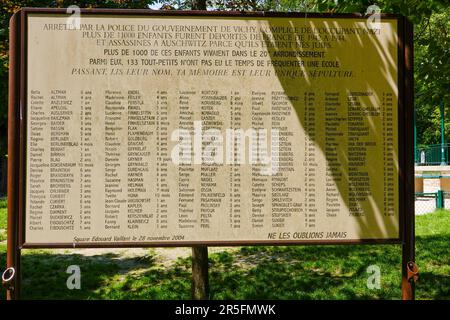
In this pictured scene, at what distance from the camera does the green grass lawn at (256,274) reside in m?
6.27

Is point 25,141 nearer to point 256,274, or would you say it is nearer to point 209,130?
point 209,130

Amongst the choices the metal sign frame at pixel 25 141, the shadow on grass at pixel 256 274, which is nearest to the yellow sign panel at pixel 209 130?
the metal sign frame at pixel 25 141

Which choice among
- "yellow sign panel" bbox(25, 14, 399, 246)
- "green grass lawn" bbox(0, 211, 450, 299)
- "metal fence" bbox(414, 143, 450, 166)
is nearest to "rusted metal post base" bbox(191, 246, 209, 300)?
"green grass lawn" bbox(0, 211, 450, 299)

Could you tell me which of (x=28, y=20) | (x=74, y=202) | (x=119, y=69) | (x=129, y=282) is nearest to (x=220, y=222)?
(x=74, y=202)

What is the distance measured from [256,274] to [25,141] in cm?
478

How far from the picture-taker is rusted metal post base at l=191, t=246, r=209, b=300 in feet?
18.5

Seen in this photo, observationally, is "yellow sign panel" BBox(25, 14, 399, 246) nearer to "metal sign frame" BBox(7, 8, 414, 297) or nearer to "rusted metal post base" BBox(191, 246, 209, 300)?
"metal sign frame" BBox(7, 8, 414, 297)

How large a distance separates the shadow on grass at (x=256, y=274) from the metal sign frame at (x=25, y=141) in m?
2.55

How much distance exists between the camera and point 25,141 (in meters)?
3.85

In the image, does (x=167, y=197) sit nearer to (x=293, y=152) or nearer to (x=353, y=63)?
(x=293, y=152)

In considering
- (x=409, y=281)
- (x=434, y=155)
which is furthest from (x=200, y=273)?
(x=434, y=155)

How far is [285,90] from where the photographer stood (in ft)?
13.2

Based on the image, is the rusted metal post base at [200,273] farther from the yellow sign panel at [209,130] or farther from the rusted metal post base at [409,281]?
the rusted metal post base at [409,281]

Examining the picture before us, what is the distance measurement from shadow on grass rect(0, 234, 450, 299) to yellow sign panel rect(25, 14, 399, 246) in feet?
8.69
